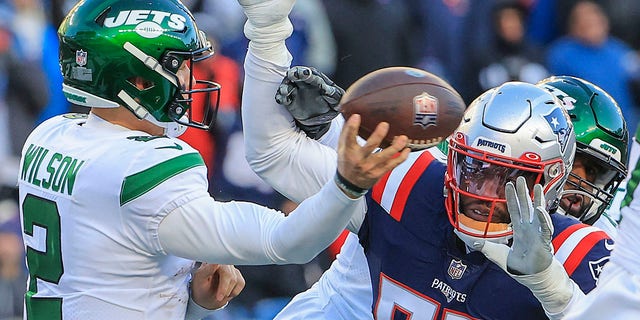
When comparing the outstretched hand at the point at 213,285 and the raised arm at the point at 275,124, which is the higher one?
the raised arm at the point at 275,124

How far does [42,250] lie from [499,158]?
1469 mm

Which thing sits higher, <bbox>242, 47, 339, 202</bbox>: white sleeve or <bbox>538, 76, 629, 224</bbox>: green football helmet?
<bbox>242, 47, 339, 202</bbox>: white sleeve

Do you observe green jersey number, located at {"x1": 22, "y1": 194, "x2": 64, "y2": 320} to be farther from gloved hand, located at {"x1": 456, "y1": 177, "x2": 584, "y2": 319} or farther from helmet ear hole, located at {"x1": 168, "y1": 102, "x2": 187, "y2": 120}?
gloved hand, located at {"x1": 456, "y1": 177, "x2": 584, "y2": 319}

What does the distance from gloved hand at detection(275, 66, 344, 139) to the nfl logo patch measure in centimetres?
47

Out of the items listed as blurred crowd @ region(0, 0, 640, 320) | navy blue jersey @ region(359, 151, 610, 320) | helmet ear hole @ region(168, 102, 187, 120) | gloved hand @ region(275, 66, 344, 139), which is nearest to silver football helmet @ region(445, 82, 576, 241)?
navy blue jersey @ region(359, 151, 610, 320)

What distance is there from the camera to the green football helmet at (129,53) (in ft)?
13.4

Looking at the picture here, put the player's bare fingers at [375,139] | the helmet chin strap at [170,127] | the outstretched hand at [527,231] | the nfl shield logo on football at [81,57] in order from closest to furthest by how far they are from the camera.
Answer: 1. the player's bare fingers at [375,139]
2. the outstretched hand at [527,231]
3. the nfl shield logo on football at [81,57]
4. the helmet chin strap at [170,127]

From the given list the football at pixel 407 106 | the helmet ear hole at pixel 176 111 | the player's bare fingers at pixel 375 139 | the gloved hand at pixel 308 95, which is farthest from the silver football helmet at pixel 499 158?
the helmet ear hole at pixel 176 111

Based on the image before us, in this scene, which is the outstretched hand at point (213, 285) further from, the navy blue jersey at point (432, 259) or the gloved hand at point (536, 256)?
the gloved hand at point (536, 256)

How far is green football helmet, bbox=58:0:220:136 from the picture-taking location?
13.4ft

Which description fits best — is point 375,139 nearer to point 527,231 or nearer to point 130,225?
point 527,231

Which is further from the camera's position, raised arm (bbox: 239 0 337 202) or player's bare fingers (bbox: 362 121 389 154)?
raised arm (bbox: 239 0 337 202)

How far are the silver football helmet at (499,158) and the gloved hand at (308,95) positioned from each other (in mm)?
432

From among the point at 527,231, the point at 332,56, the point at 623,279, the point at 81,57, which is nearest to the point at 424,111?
the point at 527,231
